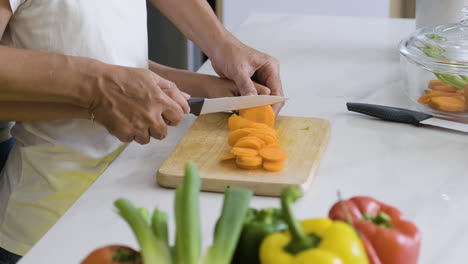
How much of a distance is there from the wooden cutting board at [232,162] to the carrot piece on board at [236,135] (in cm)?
2

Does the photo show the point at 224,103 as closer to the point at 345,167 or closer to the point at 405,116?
the point at 345,167

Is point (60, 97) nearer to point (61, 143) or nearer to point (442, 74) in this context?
point (61, 143)

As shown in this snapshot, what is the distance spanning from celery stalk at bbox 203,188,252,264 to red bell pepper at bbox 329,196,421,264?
4.3 inches

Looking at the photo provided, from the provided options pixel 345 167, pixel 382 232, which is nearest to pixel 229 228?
pixel 382 232

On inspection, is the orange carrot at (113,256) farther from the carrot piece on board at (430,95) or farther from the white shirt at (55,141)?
the carrot piece on board at (430,95)

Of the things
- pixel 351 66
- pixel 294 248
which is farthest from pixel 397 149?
pixel 294 248

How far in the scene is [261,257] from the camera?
729 millimetres

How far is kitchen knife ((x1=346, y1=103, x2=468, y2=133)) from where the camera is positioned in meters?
1.52

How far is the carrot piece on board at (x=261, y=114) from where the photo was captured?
4.74 ft

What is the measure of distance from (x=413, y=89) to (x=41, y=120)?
30.4 inches

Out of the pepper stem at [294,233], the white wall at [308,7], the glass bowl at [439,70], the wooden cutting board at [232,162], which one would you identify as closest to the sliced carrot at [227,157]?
the wooden cutting board at [232,162]

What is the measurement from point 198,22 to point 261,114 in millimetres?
400

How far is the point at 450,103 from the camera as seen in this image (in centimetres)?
153

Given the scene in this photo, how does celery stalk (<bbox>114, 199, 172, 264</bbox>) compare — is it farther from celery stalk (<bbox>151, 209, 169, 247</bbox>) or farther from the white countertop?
the white countertop
